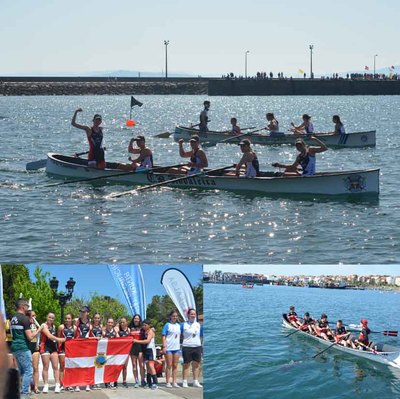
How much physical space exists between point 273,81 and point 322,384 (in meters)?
120

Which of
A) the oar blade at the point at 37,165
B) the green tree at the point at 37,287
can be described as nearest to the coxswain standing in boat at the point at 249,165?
the oar blade at the point at 37,165

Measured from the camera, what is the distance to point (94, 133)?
80.9ft

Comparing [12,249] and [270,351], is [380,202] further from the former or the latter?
[270,351]

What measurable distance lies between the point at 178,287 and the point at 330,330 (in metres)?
1.99

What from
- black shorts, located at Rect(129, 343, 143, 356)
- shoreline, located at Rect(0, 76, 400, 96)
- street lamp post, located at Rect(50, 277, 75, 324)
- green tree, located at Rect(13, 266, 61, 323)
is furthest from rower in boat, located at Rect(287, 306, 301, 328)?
shoreline, located at Rect(0, 76, 400, 96)

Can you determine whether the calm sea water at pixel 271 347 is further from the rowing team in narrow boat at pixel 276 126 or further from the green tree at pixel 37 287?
the rowing team in narrow boat at pixel 276 126

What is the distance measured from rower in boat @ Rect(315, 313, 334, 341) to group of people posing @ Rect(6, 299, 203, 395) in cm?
147

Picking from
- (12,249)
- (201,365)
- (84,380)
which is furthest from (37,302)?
(12,249)

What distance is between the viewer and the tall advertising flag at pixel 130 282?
10.0 meters

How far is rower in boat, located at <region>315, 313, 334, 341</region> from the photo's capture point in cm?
1071

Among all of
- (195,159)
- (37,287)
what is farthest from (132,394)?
(195,159)

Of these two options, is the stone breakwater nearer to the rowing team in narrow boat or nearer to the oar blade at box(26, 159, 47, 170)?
the rowing team in narrow boat

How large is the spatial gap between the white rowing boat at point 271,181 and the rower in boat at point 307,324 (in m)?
12.6

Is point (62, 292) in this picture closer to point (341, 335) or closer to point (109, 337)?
point (109, 337)
